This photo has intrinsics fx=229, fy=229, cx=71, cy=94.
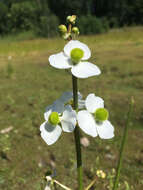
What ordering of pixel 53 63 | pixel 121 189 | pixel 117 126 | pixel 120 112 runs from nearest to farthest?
pixel 53 63, pixel 121 189, pixel 117 126, pixel 120 112

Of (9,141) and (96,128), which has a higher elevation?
(96,128)

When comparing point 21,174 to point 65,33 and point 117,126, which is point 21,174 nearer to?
point 117,126

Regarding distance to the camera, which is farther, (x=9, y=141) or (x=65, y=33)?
(x=9, y=141)

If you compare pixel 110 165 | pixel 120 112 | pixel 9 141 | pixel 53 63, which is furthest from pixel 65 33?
pixel 120 112

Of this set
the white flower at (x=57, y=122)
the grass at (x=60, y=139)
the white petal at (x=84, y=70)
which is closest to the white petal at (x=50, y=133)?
the white flower at (x=57, y=122)

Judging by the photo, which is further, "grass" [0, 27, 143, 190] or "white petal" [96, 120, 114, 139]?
"grass" [0, 27, 143, 190]

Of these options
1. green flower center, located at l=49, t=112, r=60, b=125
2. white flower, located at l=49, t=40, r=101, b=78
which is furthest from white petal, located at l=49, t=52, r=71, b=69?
green flower center, located at l=49, t=112, r=60, b=125

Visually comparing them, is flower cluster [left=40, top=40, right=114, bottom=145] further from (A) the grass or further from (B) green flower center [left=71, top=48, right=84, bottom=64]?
(A) the grass

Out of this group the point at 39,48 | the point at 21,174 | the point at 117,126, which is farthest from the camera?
the point at 39,48
